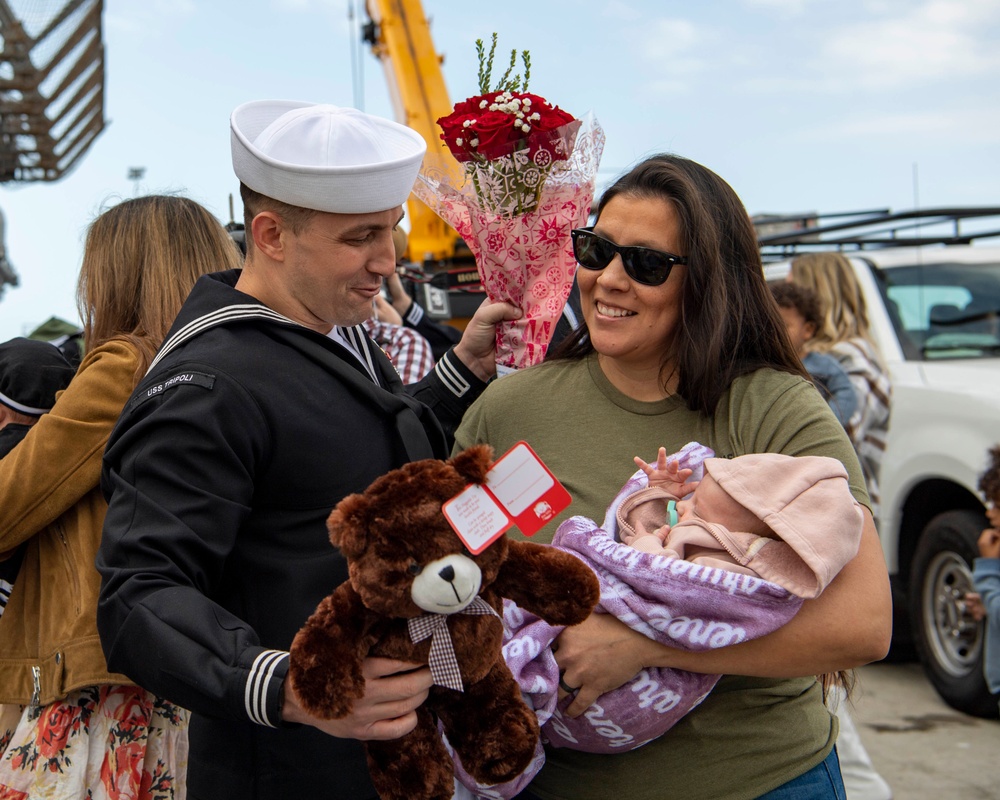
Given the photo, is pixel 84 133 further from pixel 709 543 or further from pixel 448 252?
pixel 709 543

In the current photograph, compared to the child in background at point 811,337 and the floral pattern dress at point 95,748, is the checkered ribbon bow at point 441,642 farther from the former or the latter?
the child in background at point 811,337

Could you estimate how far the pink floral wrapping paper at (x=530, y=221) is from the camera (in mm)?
2584

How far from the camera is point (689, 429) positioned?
6.89 feet

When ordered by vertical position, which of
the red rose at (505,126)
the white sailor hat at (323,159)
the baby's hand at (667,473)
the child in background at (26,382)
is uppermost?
the white sailor hat at (323,159)

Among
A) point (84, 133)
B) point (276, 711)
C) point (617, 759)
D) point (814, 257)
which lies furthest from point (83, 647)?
point (84, 133)

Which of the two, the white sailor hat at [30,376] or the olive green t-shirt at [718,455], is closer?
the olive green t-shirt at [718,455]

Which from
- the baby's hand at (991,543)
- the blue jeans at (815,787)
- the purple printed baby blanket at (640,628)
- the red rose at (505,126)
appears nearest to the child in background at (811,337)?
the baby's hand at (991,543)

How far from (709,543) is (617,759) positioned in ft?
1.63

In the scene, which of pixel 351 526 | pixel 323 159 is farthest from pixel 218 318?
pixel 351 526

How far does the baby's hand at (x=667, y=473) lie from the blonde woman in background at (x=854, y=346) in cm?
344

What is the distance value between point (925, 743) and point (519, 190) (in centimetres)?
392

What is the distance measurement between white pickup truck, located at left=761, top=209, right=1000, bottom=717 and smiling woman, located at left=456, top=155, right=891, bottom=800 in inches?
133

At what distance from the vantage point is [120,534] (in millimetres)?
1533

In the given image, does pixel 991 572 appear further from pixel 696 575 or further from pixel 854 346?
pixel 696 575
